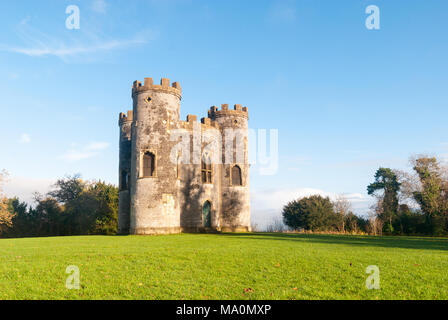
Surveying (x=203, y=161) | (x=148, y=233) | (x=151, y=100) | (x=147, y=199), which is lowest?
(x=148, y=233)

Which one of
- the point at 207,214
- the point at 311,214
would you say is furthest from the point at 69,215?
the point at 311,214

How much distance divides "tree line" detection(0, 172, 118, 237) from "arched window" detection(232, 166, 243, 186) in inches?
559

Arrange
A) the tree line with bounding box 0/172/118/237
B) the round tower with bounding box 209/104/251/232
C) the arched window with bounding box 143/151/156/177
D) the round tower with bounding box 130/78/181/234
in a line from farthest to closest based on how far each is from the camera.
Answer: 1. the tree line with bounding box 0/172/118/237
2. the round tower with bounding box 209/104/251/232
3. the arched window with bounding box 143/151/156/177
4. the round tower with bounding box 130/78/181/234

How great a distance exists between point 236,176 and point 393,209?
1987cm

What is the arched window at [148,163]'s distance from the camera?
90.6 ft

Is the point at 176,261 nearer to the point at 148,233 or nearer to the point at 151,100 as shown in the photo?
the point at 148,233

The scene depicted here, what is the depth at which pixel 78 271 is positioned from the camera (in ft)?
30.8

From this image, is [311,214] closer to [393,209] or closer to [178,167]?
[393,209]

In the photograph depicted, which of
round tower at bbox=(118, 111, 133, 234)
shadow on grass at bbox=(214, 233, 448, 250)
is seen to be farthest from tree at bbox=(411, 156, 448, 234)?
round tower at bbox=(118, 111, 133, 234)

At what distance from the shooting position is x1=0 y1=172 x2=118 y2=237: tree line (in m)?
39.3

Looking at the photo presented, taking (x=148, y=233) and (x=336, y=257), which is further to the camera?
(x=148, y=233)
